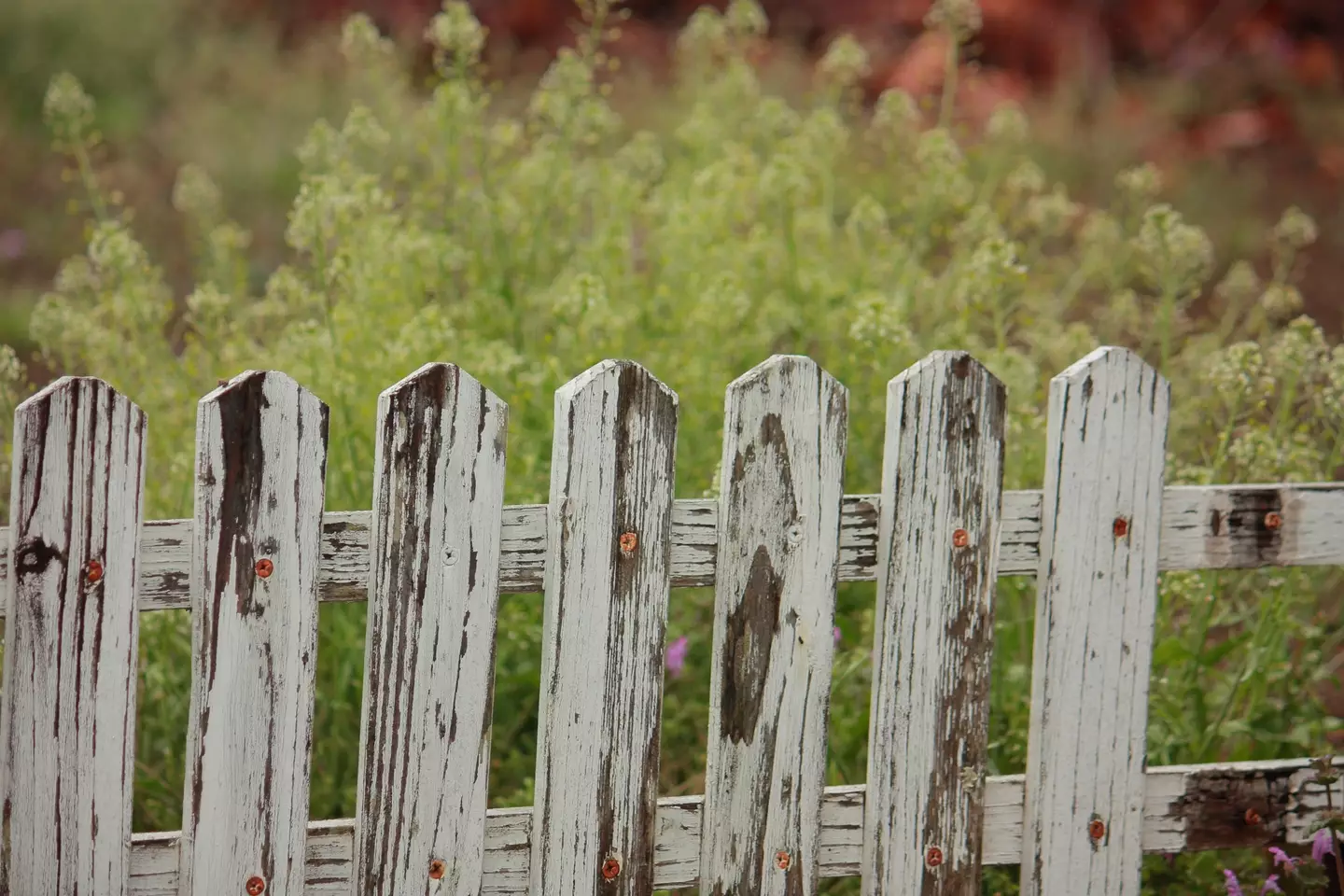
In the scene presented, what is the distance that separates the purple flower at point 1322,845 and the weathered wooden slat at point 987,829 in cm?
3

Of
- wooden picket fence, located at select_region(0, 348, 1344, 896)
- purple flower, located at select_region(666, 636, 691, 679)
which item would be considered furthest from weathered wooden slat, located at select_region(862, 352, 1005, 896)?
purple flower, located at select_region(666, 636, 691, 679)

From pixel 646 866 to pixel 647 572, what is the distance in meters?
0.45

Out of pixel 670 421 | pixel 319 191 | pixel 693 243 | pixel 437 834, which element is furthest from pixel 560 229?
pixel 437 834

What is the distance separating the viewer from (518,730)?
2877mm

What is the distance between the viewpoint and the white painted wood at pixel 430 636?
5.38ft

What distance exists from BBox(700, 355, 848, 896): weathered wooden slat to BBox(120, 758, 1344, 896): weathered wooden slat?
0.05 meters

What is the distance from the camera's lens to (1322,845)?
6.82ft

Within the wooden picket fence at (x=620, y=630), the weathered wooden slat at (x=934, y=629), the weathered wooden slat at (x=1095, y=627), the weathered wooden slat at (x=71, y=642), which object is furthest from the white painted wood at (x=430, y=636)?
the weathered wooden slat at (x=1095, y=627)

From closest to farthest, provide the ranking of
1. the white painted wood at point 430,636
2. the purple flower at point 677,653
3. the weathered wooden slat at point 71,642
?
the weathered wooden slat at point 71,642, the white painted wood at point 430,636, the purple flower at point 677,653

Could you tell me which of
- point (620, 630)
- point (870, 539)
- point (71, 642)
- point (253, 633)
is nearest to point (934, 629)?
point (870, 539)

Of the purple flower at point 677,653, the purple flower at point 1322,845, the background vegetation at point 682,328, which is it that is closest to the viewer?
the purple flower at point 1322,845

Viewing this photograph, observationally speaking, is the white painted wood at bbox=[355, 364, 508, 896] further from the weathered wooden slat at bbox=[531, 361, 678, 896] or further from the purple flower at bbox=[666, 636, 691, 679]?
the purple flower at bbox=[666, 636, 691, 679]

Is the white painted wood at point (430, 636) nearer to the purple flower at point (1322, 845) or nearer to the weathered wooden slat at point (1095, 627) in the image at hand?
the weathered wooden slat at point (1095, 627)

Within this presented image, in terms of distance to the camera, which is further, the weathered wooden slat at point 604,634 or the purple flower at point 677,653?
the purple flower at point 677,653
